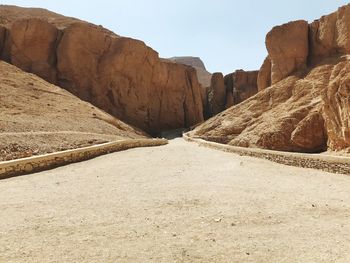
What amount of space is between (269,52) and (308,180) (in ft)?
106

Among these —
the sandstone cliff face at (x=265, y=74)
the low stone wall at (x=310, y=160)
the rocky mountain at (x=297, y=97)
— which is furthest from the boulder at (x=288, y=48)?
the low stone wall at (x=310, y=160)

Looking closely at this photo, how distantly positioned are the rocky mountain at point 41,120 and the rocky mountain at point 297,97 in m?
11.8

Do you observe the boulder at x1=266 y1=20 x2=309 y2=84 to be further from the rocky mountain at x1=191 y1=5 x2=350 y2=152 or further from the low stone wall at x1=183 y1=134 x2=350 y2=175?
the low stone wall at x1=183 y1=134 x2=350 y2=175

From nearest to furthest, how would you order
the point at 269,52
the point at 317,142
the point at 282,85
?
1. the point at 317,142
2. the point at 282,85
3. the point at 269,52

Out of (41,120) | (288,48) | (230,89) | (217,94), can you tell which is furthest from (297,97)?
(230,89)

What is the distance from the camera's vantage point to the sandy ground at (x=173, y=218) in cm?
570

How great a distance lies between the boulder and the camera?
39125 millimetres

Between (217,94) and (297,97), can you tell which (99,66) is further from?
(217,94)

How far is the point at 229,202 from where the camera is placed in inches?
350

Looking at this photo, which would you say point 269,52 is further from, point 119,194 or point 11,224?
point 11,224

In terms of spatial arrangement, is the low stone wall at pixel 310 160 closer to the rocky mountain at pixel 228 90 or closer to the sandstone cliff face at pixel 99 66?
the sandstone cliff face at pixel 99 66

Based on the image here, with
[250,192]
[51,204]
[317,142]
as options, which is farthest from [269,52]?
[51,204]

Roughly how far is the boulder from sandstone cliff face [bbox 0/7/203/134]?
18993 mm

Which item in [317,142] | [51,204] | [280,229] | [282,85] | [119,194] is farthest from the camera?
[282,85]
